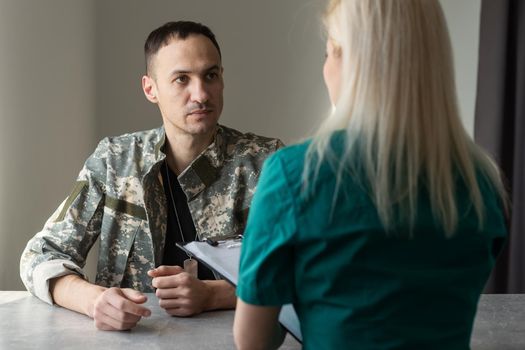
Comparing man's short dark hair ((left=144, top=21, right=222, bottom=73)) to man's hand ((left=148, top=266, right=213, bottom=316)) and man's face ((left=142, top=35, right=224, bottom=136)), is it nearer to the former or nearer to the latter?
man's face ((left=142, top=35, right=224, bottom=136))

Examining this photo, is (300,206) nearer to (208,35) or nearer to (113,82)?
(208,35)

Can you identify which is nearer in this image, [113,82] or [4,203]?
[4,203]

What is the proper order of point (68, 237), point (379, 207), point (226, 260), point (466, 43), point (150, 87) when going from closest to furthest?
1. point (379, 207)
2. point (226, 260)
3. point (68, 237)
4. point (150, 87)
5. point (466, 43)

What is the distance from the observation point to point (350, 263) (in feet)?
2.63

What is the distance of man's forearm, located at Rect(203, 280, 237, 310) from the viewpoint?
1375mm

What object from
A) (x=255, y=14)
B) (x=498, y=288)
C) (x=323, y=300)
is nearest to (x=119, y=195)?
(x=323, y=300)

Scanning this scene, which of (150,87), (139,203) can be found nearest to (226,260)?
(139,203)

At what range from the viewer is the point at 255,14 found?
291cm

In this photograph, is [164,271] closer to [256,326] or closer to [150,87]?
[256,326]

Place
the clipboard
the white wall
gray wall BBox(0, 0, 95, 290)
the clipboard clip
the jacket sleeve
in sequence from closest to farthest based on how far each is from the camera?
the clipboard, the clipboard clip, the jacket sleeve, gray wall BBox(0, 0, 95, 290), the white wall

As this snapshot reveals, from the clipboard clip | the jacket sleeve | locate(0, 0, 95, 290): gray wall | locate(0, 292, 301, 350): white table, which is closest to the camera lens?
locate(0, 292, 301, 350): white table

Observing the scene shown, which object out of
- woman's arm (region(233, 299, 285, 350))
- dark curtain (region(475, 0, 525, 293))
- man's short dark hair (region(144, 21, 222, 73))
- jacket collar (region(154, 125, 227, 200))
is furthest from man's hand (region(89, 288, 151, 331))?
dark curtain (region(475, 0, 525, 293))

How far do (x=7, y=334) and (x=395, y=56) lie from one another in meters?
0.89

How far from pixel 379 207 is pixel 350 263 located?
0.26 feet
